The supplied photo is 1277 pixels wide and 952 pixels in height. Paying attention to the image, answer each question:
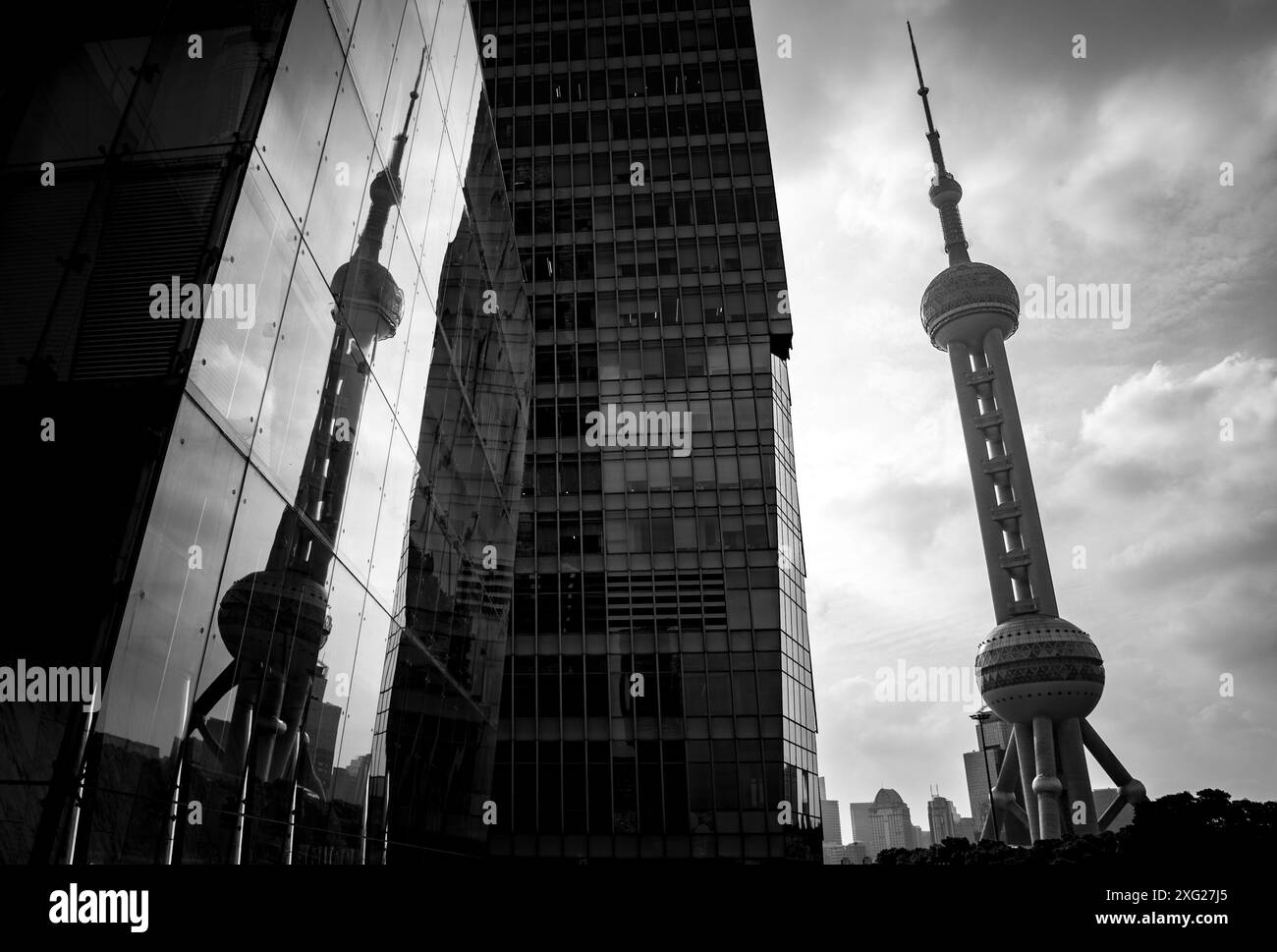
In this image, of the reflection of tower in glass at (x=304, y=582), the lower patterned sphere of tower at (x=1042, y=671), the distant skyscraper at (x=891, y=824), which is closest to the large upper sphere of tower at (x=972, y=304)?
the lower patterned sphere of tower at (x=1042, y=671)

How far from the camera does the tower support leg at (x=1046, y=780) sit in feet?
212

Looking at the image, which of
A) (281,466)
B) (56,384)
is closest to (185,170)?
(56,384)

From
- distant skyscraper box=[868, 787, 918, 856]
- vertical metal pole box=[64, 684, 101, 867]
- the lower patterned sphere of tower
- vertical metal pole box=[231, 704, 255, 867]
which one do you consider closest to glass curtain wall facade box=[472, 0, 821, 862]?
the lower patterned sphere of tower

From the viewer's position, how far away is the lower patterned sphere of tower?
66.7 m

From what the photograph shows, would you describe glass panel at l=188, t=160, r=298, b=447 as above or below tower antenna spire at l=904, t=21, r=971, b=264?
below

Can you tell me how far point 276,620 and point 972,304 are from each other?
79024mm

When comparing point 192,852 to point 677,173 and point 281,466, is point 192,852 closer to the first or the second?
point 281,466

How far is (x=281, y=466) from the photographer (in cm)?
963

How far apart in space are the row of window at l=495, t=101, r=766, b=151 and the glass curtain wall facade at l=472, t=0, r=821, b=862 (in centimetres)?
14

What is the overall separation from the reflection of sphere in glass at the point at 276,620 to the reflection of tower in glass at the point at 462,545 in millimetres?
3368

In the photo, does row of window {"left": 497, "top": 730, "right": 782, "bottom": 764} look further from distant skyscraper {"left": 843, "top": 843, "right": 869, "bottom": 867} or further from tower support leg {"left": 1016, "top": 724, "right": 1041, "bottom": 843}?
distant skyscraper {"left": 843, "top": 843, "right": 869, "bottom": 867}

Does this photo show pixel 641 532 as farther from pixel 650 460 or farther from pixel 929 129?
pixel 929 129

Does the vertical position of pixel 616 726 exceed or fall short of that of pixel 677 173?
it falls short
